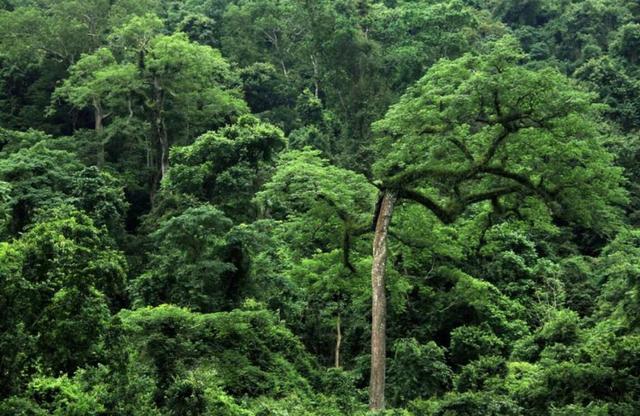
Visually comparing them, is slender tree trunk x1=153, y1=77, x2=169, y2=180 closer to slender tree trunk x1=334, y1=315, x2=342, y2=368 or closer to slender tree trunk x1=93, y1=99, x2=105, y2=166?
slender tree trunk x1=93, y1=99, x2=105, y2=166

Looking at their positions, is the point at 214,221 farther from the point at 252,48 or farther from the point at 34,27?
the point at 252,48

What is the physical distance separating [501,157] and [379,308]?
370cm

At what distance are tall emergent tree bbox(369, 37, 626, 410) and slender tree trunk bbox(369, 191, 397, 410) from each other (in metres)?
0.02

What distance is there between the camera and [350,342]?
20766 millimetres

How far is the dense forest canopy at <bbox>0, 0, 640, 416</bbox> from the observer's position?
10570 millimetres

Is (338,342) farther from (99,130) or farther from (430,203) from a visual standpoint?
(99,130)

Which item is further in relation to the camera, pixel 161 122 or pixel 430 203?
pixel 161 122

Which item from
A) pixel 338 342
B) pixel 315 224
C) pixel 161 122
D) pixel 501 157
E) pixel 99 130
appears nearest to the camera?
pixel 501 157

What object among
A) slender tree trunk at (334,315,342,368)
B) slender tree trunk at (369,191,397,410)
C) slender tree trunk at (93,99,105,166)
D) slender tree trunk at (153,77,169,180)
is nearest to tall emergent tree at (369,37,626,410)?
slender tree trunk at (369,191,397,410)

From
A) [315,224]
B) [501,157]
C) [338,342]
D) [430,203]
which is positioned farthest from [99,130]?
[501,157]

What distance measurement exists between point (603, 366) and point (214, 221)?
380 inches

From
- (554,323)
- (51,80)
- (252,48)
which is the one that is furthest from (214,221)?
(252,48)

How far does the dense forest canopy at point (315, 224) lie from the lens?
416 inches

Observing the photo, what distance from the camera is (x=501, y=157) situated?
12.9 metres
